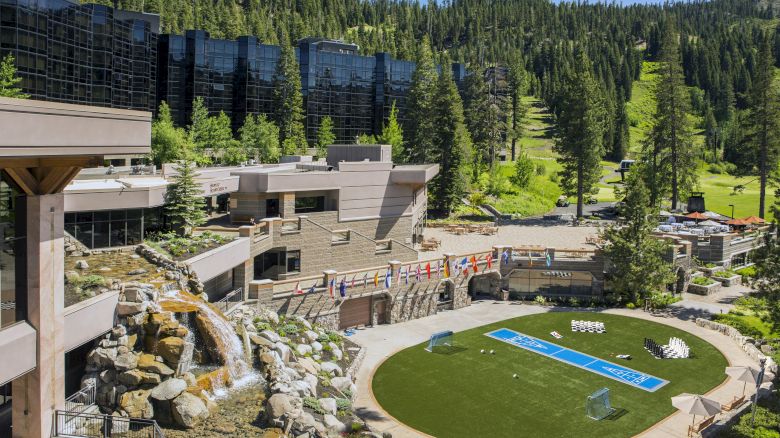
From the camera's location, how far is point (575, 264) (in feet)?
144

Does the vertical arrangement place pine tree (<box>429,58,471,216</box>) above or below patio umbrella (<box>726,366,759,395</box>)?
above

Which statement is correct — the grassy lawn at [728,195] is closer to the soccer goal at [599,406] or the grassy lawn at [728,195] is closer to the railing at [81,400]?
the soccer goal at [599,406]

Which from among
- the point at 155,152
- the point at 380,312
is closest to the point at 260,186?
the point at 380,312

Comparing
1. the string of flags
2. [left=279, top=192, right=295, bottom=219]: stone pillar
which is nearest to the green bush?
the string of flags

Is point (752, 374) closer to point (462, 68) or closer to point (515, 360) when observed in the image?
point (515, 360)

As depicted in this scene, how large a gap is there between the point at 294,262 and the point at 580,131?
38.9 metres

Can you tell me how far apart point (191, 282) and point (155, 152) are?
29032 millimetres

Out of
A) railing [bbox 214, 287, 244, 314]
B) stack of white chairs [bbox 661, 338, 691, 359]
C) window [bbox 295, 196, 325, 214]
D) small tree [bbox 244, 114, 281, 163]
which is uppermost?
small tree [bbox 244, 114, 281, 163]

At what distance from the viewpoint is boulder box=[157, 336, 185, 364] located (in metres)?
20.7

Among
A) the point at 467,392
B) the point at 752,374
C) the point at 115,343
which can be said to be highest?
the point at 115,343

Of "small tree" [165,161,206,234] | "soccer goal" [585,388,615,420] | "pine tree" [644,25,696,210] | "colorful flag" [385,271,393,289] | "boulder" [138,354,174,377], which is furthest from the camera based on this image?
"pine tree" [644,25,696,210]

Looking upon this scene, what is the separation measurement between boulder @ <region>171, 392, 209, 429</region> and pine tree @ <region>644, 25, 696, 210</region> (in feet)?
184

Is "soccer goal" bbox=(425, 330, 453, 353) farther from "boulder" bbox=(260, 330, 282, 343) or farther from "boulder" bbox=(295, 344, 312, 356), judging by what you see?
"boulder" bbox=(260, 330, 282, 343)

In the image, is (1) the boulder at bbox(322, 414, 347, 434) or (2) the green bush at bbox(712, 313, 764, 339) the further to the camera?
(2) the green bush at bbox(712, 313, 764, 339)
